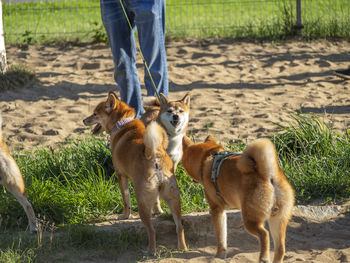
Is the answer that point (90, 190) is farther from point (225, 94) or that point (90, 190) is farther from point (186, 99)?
point (225, 94)

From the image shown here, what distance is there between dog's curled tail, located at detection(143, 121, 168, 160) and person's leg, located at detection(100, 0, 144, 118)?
6.51 feet

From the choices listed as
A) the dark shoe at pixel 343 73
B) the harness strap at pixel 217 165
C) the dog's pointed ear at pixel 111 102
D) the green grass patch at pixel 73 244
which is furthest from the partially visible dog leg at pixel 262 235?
the dark shoe at pixel 343 73

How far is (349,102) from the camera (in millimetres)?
6824

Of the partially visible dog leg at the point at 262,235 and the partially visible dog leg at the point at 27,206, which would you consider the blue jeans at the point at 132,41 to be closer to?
the partially visible dog leg at the point at 27,206

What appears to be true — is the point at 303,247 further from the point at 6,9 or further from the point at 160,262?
the point at 6,9

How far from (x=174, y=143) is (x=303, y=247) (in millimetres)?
1351

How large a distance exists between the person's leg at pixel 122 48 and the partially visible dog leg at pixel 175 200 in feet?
6.78

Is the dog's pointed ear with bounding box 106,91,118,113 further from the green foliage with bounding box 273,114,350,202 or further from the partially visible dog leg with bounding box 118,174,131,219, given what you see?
the green foliage with bounding box 273,114,350,202

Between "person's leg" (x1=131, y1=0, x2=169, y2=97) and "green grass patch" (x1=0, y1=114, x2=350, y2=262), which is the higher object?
"person's leg" (x1=131, y1=0, x2=169, y2=97)

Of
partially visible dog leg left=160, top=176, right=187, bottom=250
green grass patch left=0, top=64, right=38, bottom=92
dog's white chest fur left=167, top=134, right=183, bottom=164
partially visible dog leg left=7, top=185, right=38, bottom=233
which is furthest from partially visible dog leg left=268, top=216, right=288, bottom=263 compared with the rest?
green grass patch left=0, top=64, right=38, bottom=92

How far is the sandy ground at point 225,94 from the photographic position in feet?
13.5

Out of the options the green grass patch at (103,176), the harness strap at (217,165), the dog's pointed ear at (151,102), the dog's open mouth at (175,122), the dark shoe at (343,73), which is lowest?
the green grass patch at (103,176)

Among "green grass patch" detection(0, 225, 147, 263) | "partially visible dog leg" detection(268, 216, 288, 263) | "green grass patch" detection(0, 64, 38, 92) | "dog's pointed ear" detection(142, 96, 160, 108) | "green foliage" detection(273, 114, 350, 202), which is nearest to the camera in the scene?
"partially visible dog leg" detection(268, 216, 288, 263)

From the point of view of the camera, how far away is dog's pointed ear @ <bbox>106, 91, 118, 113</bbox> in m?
4.70
